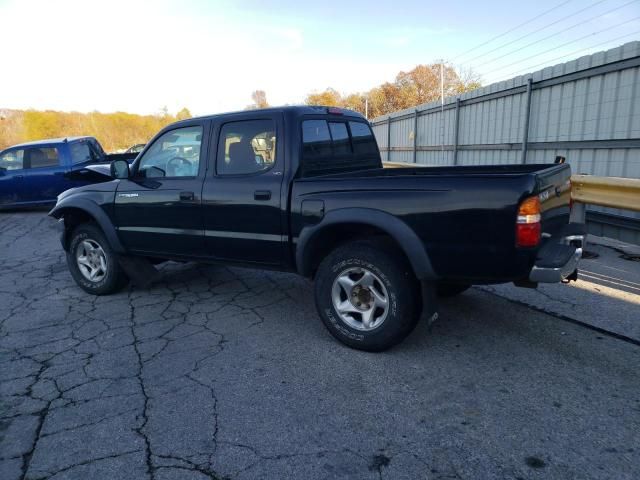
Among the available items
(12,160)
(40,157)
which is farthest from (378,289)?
(12,160)

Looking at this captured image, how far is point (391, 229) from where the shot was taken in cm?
325

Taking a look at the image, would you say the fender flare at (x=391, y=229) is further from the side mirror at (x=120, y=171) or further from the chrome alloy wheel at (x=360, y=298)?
the side mirror at (x=120, y=171)

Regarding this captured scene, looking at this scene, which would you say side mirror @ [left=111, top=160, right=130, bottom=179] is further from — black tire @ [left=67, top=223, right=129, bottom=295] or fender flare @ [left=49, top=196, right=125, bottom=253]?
black tire @ [left=67, top=223, right=129, bottom=295]

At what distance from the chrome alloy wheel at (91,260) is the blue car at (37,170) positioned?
7.25 m

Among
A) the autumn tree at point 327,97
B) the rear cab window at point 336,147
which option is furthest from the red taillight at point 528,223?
the autumn tree at point 327,97

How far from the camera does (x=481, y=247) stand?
2979 mm

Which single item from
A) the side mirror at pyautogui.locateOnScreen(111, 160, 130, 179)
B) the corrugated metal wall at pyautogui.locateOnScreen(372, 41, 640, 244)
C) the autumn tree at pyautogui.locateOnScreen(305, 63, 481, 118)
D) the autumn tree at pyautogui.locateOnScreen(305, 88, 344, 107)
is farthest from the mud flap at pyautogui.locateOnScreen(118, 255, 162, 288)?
the autumn tree at pyautogui.locateOnScreen(305, 88, 344, 107)

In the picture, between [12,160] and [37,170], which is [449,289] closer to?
[37,170]

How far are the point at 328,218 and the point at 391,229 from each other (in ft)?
1.72

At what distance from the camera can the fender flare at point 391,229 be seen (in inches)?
125

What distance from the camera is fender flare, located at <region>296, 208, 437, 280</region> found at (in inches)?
125

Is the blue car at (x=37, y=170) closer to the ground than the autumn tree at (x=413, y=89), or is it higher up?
closer to the ground

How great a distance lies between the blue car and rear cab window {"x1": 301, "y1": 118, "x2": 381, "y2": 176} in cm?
899

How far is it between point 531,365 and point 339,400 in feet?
4.60
